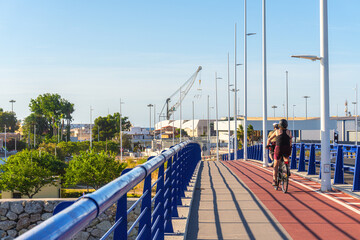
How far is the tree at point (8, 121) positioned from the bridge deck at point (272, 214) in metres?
163

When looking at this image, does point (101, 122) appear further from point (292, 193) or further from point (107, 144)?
point (292, 193)

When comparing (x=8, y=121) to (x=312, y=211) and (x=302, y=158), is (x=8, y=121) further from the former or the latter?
(x=312, y=211)

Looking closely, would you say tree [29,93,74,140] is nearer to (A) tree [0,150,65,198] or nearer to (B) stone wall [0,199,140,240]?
(A) tree [0,150,65,198]

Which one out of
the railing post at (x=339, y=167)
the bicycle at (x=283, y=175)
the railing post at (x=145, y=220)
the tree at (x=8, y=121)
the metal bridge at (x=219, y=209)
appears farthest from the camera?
the tree at (x=8, y=121)

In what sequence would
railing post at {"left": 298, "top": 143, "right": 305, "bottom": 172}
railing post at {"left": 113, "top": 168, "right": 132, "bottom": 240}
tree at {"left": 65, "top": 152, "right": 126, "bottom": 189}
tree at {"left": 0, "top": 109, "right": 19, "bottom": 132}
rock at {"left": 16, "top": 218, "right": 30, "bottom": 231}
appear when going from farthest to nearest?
tree at {"left": 0, "top": 109, "right": 19, "bottom": 132} < tree at {"left": 65, "top": 152, "right": 126, "bottom": 189} < rock at {"left": 16, "top": 218, "right": 30, "bottom": 231} < railing post at {"left": 298, "top": 143, "right": 305, "bottom": 172} < railing post at {"left": 113, "top": 168, "right": 132, "bottom": 240}

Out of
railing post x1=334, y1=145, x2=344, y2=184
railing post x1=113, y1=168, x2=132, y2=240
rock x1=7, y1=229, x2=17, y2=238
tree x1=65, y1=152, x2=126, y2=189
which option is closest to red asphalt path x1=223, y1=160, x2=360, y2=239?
railing post x1=334, y1=145, x2=344, y2=184

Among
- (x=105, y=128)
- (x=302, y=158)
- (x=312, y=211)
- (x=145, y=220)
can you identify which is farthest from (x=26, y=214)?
(x=105, y=128)

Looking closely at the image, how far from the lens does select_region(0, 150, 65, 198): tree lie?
49719 millimetres

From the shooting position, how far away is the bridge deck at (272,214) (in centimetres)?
702

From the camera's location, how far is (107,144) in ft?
365

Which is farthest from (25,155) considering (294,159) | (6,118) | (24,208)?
(6,118)

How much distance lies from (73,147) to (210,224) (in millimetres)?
101652

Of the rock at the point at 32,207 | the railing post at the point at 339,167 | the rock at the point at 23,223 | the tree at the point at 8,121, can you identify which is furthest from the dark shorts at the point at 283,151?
the tree at the point at 8,121

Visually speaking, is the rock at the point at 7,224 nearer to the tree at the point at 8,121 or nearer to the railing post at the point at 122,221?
the railing post at the point at 122,221
